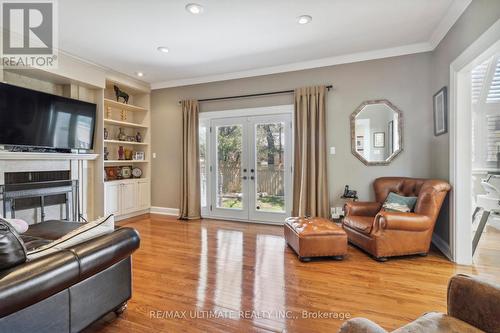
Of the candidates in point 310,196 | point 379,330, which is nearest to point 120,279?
point 379,330

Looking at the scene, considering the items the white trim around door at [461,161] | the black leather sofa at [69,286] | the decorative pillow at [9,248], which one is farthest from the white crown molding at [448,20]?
the decorative pillow at [9,248]

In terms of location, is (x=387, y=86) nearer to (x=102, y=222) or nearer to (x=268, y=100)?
(x=268, y=100)

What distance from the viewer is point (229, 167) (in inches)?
205

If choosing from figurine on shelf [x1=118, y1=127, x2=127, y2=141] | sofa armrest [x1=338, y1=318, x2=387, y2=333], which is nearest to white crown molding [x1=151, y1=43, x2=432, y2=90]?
figurine on shelf [x1=118, y1=127, x2=127, y2=141]

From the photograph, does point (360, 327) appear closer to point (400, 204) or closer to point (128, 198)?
point (400, 204)

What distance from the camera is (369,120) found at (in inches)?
166

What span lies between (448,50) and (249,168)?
337cm

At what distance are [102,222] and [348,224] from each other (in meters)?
3.01

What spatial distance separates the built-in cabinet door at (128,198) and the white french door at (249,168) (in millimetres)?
1416

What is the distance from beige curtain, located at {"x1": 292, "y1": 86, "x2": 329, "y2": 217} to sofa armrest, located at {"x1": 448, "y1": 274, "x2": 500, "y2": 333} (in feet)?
10.1

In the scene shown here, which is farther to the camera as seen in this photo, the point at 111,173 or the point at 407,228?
the point at 111,173

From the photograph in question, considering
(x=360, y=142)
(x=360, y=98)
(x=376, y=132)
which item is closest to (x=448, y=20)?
(x=360, y=98)

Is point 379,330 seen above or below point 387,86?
below

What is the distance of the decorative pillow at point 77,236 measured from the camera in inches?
58.8
